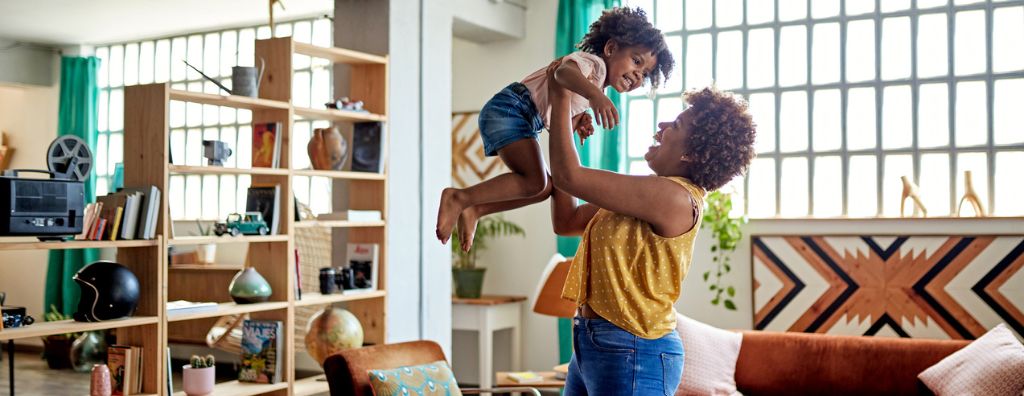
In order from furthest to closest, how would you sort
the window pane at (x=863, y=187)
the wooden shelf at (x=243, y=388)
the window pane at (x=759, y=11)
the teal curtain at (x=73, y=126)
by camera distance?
the teal curtain at (x=73, y=126), the window pane at (x=759, y=11), the window pane at (x=863, y=187), the wooden shelf at (x=243, y=388)

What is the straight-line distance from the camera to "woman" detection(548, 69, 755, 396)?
2189 mm

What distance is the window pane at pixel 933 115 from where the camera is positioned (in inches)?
212

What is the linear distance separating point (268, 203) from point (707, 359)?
7.42 ft

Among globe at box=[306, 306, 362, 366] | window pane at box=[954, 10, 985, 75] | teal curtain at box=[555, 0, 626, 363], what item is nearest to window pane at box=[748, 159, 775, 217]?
teal curtain at box=[555, 0, 626, 363]

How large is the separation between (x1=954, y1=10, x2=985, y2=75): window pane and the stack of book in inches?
161

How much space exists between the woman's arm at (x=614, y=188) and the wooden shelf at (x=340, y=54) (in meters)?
2.71

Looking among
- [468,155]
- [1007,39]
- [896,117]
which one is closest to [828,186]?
[896,117]

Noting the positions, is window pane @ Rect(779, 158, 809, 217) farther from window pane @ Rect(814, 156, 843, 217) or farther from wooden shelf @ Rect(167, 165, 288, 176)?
wooden shelf @ Rect(167, 165, 288, 176)

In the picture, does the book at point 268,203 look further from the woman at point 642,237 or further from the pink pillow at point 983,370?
the pink pillow at point 983,370

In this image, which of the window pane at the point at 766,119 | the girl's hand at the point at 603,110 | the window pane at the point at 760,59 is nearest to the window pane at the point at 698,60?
the window pane at the point at 760,59

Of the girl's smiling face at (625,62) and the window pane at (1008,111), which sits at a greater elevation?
the window pane at (1008,111)

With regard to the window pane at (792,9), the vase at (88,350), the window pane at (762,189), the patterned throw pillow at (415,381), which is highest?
the window pane at (792,9)

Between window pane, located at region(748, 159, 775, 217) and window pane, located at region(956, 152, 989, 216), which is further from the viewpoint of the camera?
window pane, located at region(748, 159, 775, 217)

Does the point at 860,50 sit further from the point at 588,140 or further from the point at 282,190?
the point at 282,190
